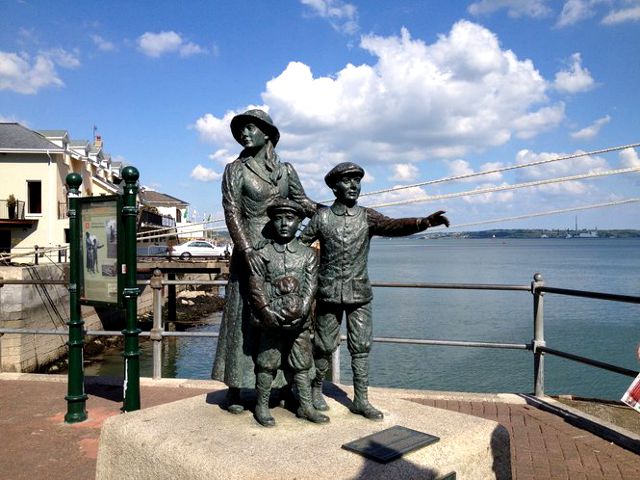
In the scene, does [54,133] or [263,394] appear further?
[54,133]

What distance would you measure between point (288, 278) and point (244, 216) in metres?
0.65

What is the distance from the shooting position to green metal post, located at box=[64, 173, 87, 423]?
5195mm

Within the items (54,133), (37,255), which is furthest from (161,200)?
(37,255)

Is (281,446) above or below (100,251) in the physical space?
below

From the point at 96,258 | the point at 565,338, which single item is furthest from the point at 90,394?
the point at 565,338

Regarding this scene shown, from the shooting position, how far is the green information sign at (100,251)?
521cm

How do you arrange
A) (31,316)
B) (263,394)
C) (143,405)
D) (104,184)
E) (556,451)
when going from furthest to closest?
(104,184) → (31,316) → (143,405) → (556,451) → (263,394)

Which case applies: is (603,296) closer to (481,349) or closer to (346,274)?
(346,274)

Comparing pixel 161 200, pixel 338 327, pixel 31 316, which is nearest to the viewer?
pixel 338 327

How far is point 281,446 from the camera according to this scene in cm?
310

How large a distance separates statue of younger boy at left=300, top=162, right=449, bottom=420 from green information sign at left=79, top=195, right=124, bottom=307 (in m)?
2.29

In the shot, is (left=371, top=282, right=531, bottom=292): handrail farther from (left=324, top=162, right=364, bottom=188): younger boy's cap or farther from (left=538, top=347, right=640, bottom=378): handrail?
(left=324, top=162, right=364, bottom=188): younger boy's cap

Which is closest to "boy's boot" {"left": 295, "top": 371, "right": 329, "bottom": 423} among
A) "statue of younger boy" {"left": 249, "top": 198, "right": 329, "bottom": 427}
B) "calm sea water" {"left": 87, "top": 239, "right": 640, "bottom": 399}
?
"statue of younger boy" {"left": 249, "top": 198, "right": 329, "bottom": 427}

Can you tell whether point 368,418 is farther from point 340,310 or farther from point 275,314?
point 275,314
